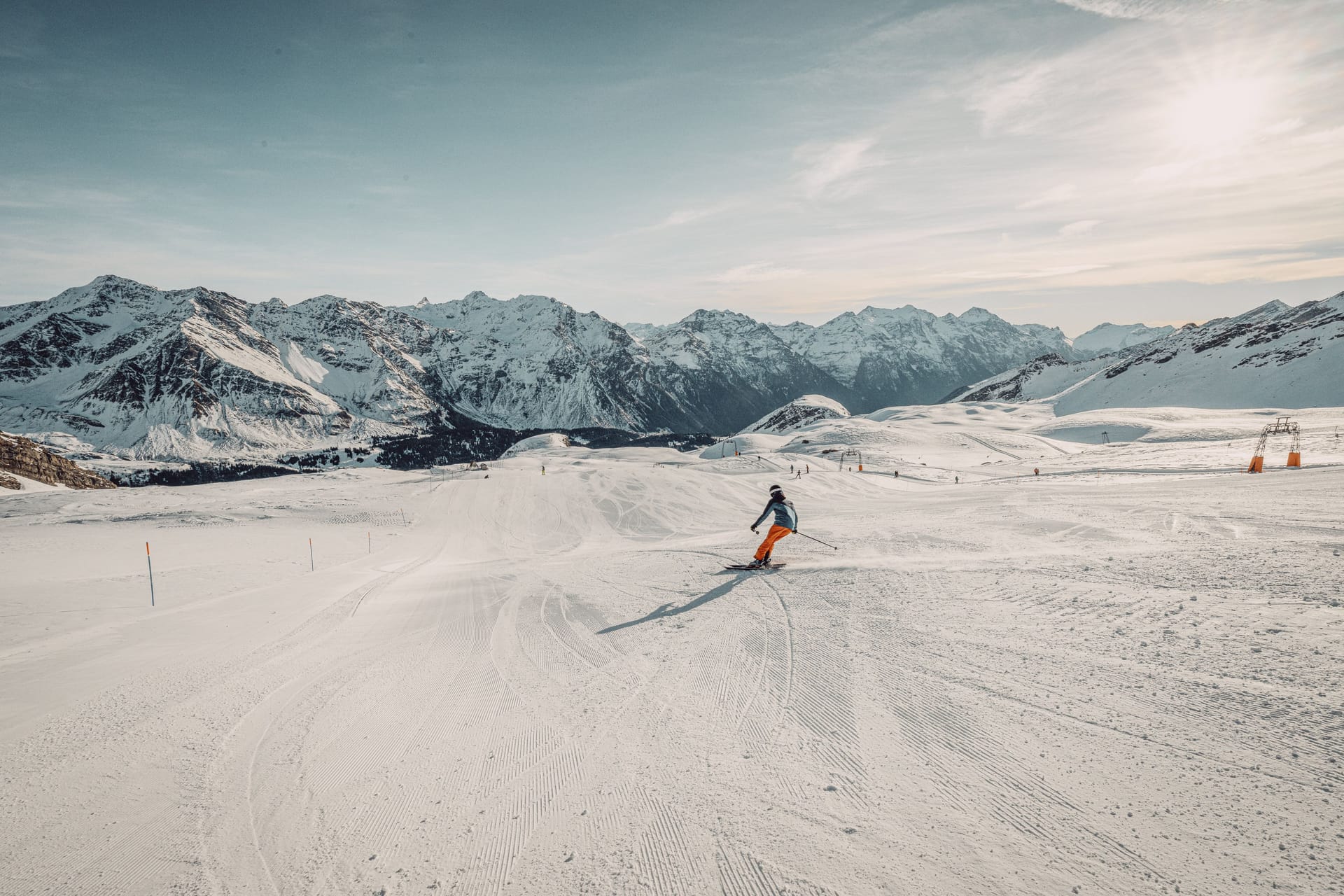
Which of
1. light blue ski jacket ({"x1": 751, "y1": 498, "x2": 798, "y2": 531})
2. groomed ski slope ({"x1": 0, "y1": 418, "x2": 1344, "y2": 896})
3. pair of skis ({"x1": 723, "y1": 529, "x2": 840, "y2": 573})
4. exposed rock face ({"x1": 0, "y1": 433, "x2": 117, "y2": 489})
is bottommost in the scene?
pair of skis ({"x1": 723, "y1": 529, "x2": 840, "y2": 573})

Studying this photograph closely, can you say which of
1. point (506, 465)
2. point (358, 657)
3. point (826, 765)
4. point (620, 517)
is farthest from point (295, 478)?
point (826, 765)

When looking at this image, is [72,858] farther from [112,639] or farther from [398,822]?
[112,639]

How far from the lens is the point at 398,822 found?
497 cm

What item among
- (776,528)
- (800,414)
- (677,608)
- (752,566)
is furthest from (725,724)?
(800,414)

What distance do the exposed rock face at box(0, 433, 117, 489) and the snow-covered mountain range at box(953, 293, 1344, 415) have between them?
156 m

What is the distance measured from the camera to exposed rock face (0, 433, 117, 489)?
44656mm

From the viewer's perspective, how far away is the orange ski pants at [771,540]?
12.9 meters

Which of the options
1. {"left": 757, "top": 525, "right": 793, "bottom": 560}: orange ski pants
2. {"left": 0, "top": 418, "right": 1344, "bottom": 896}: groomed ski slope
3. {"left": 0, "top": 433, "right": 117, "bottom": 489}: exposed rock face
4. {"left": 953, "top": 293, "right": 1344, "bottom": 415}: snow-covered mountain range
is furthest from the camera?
{"left": 953, "top": 293, "right": 1344, "bottom": 415}: snow-covered mountain range

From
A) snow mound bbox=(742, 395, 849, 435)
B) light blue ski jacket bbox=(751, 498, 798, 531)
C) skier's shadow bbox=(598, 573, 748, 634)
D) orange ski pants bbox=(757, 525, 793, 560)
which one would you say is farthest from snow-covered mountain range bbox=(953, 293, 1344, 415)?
skier's shadow bbox=(598, 573, 748, 634)

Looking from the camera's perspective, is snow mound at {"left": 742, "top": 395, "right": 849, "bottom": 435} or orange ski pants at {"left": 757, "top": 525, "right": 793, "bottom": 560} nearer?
orange ski pants at {"left": 757, "top": 525, "right": 793, "bottom": 560}

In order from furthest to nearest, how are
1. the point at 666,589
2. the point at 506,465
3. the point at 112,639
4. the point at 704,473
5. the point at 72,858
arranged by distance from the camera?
the point at 506,465
the point at 704,473
the point at 666,589
the point at 112,639
the point at 72,858

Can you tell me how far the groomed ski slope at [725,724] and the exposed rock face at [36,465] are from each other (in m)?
45.6

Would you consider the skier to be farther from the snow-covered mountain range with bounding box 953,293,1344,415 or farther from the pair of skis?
the snow-covered mountain range with bounding box 953,293,1344,415

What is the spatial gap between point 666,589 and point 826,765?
698 cm
